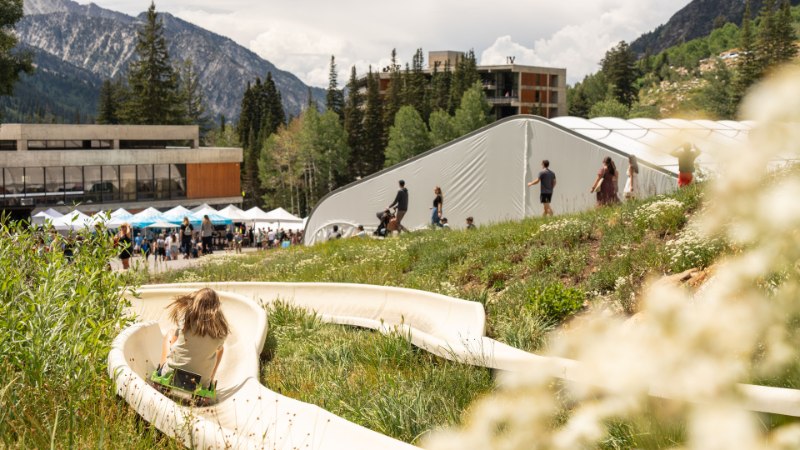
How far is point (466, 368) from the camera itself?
7.48 m

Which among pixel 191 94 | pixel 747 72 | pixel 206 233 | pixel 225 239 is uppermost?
pixel 191 94

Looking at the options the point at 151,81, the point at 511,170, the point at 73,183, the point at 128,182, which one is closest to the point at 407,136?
the point at 151,81

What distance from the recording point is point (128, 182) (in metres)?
67.7

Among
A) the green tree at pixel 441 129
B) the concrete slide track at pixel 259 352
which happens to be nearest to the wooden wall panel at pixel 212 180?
the green tree at pixel 441 129

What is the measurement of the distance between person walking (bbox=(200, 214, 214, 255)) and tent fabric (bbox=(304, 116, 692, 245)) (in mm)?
6340

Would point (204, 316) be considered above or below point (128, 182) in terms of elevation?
above

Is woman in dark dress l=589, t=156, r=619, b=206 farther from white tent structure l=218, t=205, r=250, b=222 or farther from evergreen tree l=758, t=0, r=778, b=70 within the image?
white tent structure l=218, t=205, r=250, b=222

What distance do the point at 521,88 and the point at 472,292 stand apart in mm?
119067

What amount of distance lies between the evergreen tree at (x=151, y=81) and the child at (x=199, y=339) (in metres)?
86.4

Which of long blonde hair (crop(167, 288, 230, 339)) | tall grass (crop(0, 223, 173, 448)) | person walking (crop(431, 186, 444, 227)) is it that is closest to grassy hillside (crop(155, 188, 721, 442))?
long blonde hair (crop(167, 288, 230, 339))

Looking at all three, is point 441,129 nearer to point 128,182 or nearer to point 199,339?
point 128,182

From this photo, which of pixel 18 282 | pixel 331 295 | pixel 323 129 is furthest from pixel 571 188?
pixel 323 129

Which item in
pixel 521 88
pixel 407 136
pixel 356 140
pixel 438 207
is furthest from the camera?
pixel 521 88

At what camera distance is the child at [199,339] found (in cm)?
758
